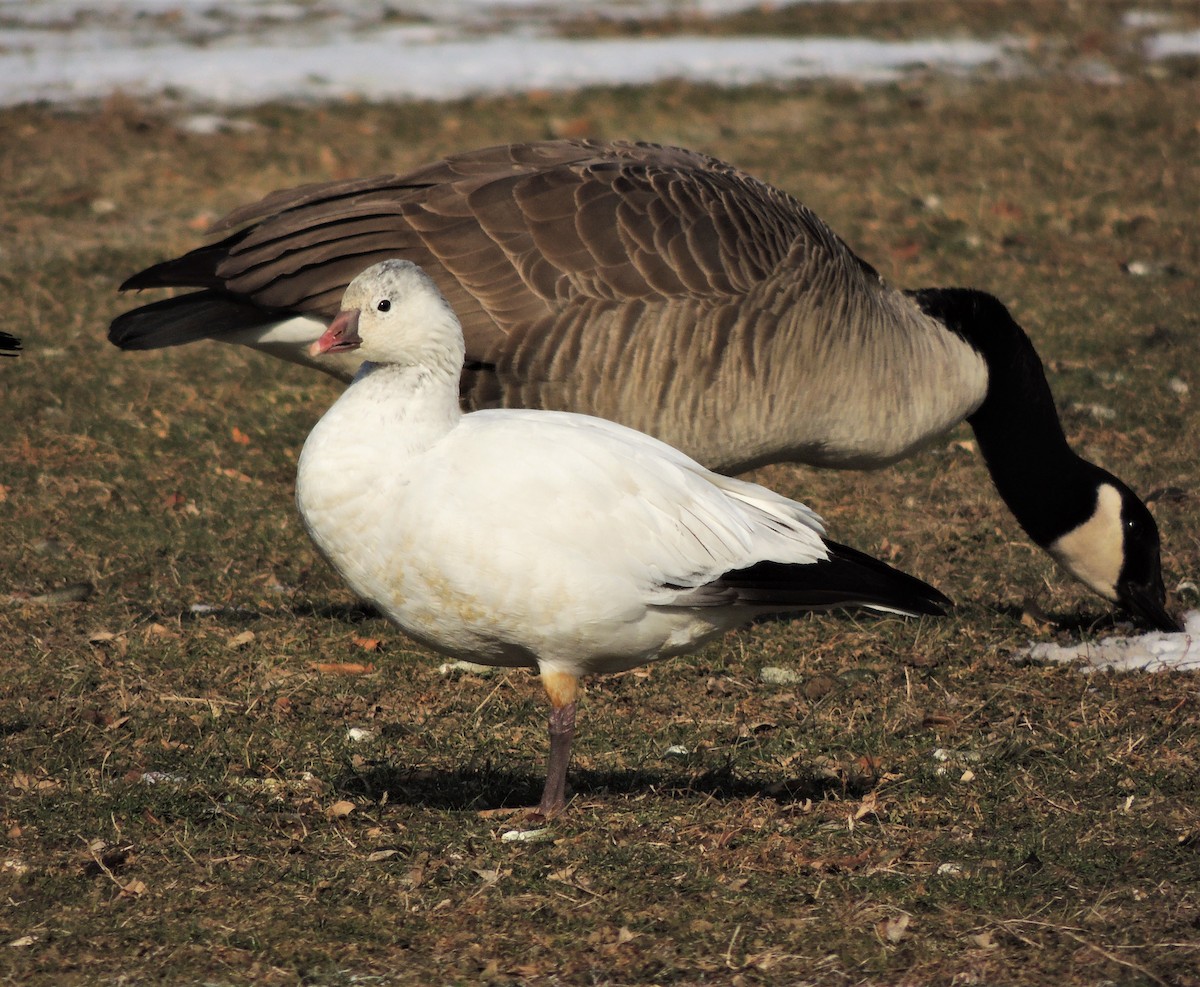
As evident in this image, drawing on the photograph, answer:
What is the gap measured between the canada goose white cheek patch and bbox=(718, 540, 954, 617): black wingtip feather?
1933 mm

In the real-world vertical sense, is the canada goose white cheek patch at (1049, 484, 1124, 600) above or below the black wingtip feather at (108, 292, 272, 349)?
below

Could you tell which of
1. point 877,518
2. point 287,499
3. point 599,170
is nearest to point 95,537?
point 287,499

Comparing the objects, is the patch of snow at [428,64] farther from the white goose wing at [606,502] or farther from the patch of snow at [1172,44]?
the white goose wing at [606,502]

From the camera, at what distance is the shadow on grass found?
487cm

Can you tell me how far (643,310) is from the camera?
19.7 ft

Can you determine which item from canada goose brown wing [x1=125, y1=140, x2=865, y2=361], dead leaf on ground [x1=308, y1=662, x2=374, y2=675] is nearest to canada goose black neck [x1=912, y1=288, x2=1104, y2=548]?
canada goose brown wing [x1=125, y1=140, x2=865, y2=361]

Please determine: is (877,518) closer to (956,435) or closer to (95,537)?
(956,435)

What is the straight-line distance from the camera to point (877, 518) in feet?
24.1

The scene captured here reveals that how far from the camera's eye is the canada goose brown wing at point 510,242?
596cm

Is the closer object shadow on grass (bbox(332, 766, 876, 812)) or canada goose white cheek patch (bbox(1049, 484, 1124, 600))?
shadow on grass (bbox(332, 766, 876, 812))

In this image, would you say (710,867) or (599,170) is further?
(599,170)

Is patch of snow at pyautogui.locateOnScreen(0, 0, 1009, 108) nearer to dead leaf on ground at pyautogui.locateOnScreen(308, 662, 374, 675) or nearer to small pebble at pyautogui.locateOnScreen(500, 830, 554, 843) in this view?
dead leaf on ground at pyautogui.locateOnScreen(308, 662, 374, 675)

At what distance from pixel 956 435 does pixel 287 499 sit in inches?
138

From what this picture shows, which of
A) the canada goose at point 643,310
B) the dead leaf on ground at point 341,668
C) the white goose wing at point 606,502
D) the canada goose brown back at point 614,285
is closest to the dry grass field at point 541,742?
the dead leaf on ground at point 341,668
